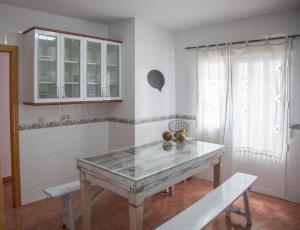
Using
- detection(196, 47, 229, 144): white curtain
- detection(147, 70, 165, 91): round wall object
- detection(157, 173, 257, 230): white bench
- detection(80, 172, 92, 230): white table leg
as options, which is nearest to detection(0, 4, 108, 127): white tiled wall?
detection(147, 70, 165, 91): round wall object

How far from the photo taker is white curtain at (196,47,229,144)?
3869 mm

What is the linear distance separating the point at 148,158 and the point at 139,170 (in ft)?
1.22

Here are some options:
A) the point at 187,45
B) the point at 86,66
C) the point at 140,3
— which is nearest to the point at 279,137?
the point at 187,45

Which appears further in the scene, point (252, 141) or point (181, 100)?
point (181, 100)

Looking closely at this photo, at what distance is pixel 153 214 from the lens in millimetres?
3072

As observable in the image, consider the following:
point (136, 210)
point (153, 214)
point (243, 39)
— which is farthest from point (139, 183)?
point (243, 39)

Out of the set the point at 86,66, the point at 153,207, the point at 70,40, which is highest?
the point at 70,40

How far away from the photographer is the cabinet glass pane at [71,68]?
129 inches

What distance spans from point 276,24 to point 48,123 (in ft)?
10.7

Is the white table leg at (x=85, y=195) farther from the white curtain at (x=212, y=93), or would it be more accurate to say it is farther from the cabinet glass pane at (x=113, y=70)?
the white curtain at (x=212, y=93)

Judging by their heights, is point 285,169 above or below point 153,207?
above

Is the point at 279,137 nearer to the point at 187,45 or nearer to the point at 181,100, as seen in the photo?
the point at 181,100

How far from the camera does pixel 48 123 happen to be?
347 cm

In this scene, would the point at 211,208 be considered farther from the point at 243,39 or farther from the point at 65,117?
the point at 243,39
